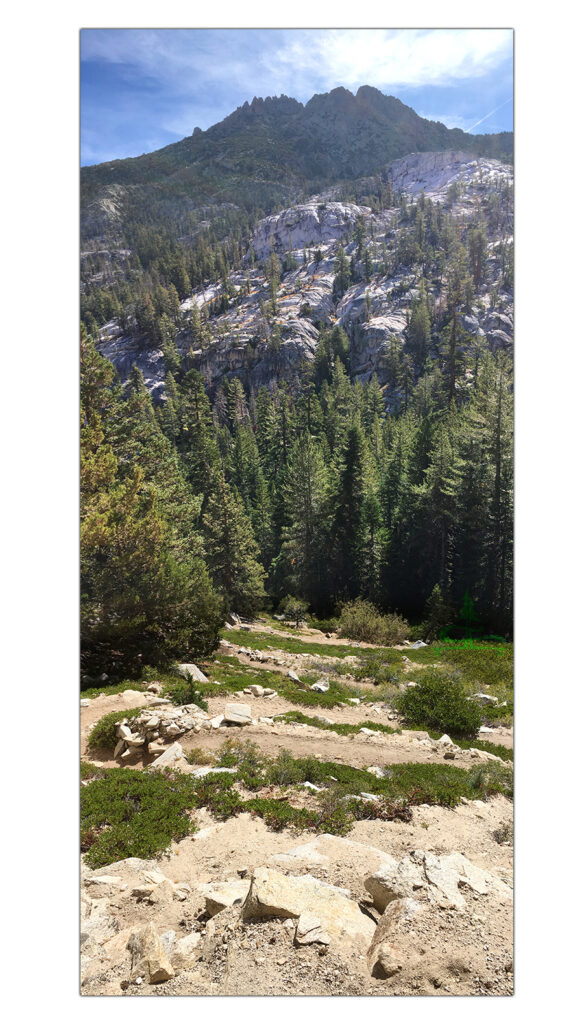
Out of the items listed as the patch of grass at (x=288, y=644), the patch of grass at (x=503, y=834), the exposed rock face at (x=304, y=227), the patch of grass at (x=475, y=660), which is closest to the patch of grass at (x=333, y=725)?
the patch of grass at (x=475, y=660)

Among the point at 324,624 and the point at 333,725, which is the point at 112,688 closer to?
the point at 333,725

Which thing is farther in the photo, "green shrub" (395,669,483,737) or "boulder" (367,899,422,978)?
"green shrub" (395,669,483,737)

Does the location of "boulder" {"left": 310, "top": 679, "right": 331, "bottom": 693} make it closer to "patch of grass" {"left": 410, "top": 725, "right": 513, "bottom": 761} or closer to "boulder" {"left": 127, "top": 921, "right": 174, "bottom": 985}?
"patch of grass" {"left": 410, "top": 725, "right": 513, "bottom": 761}

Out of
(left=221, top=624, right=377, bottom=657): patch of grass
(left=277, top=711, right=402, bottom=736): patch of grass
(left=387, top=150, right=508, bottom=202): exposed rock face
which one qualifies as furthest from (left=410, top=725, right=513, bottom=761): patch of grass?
(left=387, top=150, right=508, bottom=202): exposed rock face

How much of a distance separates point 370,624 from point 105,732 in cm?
728

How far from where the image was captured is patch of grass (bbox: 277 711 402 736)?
21.7 feet

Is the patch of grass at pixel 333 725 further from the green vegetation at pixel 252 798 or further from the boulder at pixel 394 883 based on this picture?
the boulder at pixel 394 883

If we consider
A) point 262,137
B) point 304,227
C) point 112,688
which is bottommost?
point 112,688

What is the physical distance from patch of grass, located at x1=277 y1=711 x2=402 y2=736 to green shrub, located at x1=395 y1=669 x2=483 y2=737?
1.54 ft

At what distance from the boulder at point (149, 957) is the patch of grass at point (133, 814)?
0.72 meters

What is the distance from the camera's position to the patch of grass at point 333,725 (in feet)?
21.7

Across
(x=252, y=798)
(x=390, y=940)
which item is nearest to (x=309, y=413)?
(x=252, y=798)

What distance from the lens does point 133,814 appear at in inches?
174
